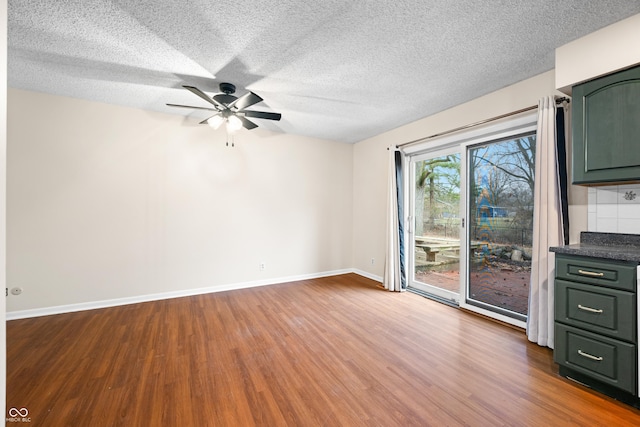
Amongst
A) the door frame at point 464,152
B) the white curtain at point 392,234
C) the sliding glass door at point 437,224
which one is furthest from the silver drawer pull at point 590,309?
the white curtain at point 392,234

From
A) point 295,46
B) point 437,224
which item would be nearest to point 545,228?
point 437,224

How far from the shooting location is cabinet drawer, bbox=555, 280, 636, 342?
172 centimetres

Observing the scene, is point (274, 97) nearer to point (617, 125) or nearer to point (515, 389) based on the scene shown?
point (617, 125)

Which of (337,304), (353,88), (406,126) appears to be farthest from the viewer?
(406,126)

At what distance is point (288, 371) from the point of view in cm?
209

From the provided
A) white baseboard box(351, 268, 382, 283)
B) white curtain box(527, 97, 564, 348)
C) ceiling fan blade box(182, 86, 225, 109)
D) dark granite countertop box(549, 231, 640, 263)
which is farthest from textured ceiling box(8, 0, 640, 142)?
white baseboard box(351, 268, 382, 283)

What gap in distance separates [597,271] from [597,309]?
26cm

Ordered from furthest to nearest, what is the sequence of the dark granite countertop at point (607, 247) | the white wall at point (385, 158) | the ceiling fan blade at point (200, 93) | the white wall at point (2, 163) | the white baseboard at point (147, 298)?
the white baseboard at point (147, 298), the white wall at point (385, 158), the ceiling fan blade at point (200, 93), the dark granite countertop at point (607, 247), the white wall at point (2, 163)

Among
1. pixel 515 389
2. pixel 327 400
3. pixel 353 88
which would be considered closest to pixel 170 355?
pixel 327 400

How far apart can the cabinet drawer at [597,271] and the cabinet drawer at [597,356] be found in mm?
366

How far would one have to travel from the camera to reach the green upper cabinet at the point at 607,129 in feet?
6.12

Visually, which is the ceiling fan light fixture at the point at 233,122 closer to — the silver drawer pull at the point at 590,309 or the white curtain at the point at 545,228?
the white curtain at the point at 545,228

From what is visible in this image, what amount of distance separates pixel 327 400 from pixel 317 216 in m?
3.41

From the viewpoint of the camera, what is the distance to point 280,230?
4.62m
